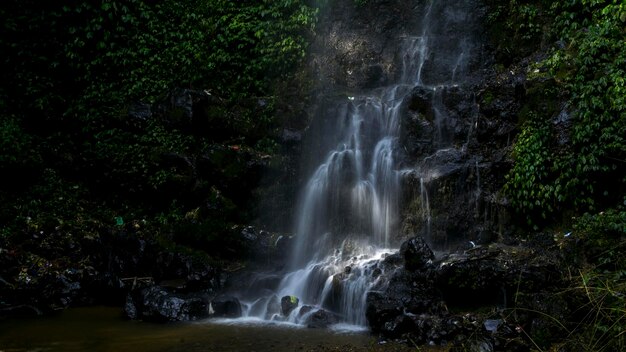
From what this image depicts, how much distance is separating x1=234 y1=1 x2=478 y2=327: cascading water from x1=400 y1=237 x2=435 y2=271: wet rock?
623 mm

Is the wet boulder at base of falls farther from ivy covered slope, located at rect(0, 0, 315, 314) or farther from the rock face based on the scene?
the rock face

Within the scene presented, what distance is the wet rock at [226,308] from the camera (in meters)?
9.35

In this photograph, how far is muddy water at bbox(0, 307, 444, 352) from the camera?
24.0 feet

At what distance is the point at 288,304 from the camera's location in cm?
931

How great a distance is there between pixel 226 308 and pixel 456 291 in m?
4.35

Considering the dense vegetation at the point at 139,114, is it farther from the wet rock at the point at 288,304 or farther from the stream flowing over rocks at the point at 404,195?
the wet rock at the point at 288,304

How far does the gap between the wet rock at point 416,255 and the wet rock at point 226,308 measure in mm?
3407

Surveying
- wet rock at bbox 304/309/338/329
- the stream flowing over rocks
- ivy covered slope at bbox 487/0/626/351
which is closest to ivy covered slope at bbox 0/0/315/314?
the stream flowing over rocks

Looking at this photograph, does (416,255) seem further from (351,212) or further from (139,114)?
(139,114)

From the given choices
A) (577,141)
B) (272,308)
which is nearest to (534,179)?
(577,141)

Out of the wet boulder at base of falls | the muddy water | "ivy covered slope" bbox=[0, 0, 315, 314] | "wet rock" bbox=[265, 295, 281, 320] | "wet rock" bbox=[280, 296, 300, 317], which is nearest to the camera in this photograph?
the muddy water

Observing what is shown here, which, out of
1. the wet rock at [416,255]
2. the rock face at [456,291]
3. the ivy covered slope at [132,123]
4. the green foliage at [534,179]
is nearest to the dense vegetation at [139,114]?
the ivy covered slope at [132,123]

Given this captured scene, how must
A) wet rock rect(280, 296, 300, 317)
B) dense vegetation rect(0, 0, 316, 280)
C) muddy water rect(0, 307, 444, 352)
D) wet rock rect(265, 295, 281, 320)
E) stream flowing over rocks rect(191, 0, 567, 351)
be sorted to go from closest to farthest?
muddy water rect(0, 307, 444, 352) < stream flowing over rocks rect(191, 0, 567, 351) < wet rock rect(280, 296, 300, 317) < wet rock rect(265, 295, 281, 320) < dense vegetation rect(0, 0, 316, 280)

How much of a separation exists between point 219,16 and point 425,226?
9.75 m
